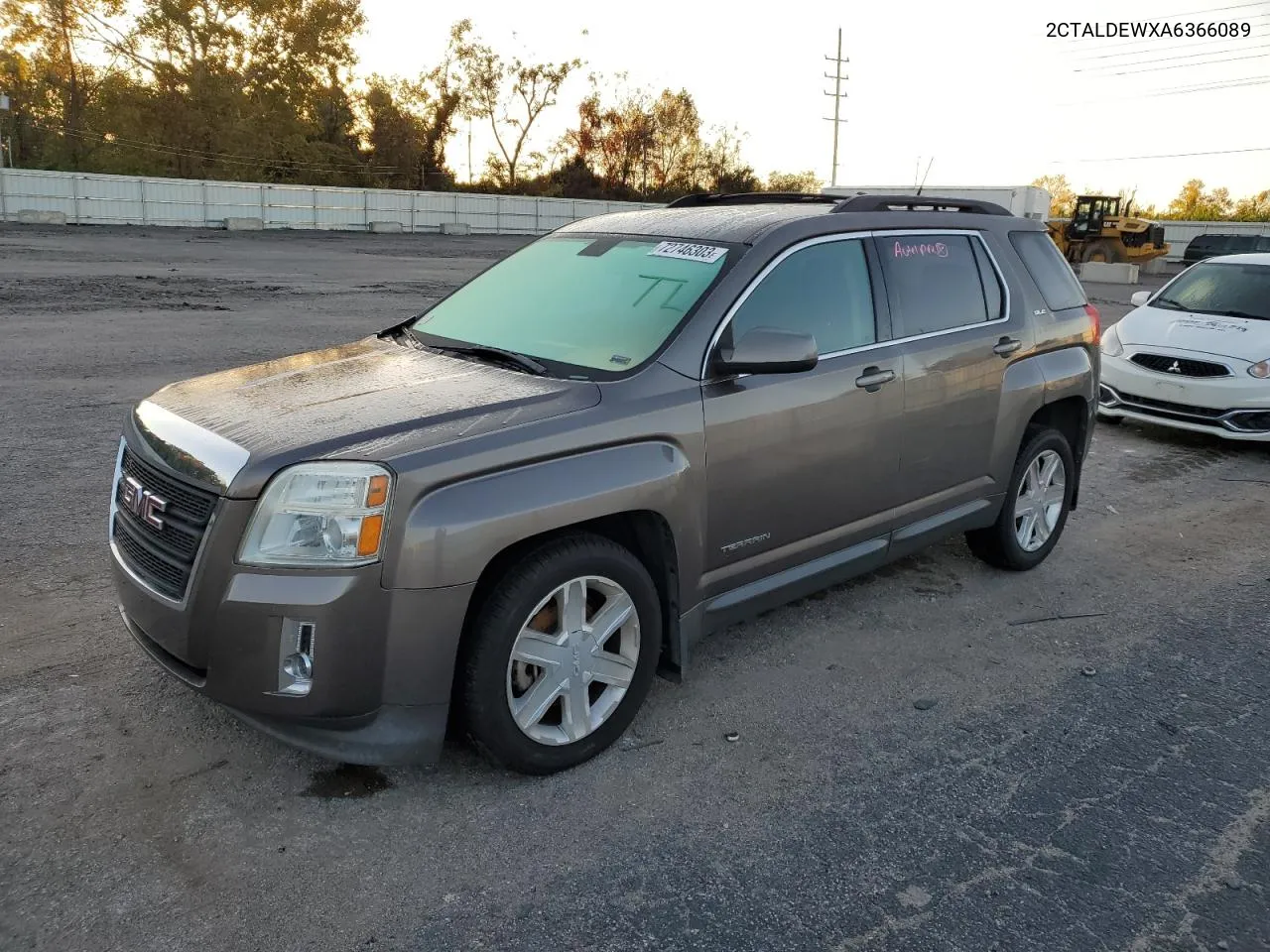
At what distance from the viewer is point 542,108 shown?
215ft

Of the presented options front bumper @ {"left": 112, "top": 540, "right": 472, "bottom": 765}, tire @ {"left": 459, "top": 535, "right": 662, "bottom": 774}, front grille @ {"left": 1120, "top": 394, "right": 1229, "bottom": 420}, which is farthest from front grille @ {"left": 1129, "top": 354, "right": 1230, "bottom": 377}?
front bumper @ {"left": 112, "top": 540, "right": 472, "bottom": 765}

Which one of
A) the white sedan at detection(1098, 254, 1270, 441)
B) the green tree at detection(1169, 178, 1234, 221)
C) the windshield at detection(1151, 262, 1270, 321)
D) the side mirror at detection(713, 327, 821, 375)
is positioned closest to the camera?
the side mirror at detection(713, 327, 821, 375)

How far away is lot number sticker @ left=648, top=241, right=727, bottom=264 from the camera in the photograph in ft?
13.0

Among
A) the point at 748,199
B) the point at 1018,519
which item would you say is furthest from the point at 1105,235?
the point at 748,199

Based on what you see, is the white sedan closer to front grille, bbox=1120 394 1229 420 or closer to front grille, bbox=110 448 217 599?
front grille, bbox=1120 394 1229 420

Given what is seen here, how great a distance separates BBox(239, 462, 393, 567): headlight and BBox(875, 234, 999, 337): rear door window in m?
2.53

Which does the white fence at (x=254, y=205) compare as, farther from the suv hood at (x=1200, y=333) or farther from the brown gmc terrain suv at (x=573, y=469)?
the brown gmc terrain suv at (x=573, y=469)

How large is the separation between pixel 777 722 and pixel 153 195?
41.4 m

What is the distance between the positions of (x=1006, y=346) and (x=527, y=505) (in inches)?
116

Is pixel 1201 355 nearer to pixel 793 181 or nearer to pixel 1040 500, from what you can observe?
pixel 1040 500

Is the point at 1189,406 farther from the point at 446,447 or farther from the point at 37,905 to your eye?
the point at 37,905

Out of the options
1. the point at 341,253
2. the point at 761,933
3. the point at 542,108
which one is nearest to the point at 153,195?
the point at 341,253

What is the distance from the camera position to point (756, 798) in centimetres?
330

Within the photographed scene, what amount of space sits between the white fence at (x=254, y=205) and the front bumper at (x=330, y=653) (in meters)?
32.3
